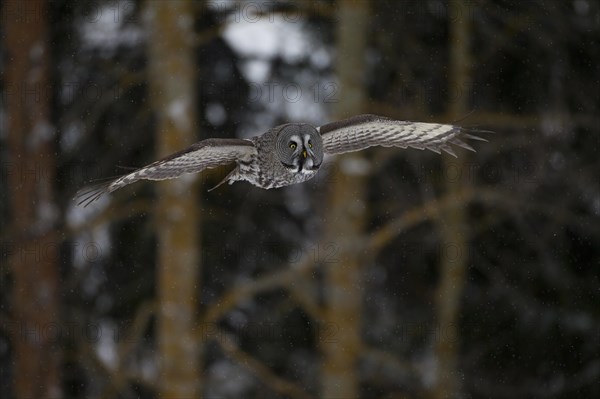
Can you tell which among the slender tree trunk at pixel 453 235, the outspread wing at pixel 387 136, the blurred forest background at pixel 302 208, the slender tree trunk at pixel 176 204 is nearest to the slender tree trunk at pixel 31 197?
the blurred forest background at pixel 302 208

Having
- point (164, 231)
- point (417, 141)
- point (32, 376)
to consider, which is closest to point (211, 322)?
point (164, 231)

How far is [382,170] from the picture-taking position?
1096 centimetres

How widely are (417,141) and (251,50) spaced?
536 cm

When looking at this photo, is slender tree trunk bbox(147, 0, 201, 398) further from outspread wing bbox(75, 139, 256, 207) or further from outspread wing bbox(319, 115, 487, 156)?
outspread wing bbox(75, 139, 256, 207)

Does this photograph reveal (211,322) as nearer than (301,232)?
Yes

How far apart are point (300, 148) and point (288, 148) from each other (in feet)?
0.20

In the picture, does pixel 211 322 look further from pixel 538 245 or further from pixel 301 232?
pixel 538 245

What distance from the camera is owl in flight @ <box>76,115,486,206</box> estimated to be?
4469 mm

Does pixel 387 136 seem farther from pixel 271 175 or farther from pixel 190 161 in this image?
pixel 190 161

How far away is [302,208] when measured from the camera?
38.0ft

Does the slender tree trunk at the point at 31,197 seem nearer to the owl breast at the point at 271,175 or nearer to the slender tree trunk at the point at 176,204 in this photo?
the slender tree trunk at the point at 176,204

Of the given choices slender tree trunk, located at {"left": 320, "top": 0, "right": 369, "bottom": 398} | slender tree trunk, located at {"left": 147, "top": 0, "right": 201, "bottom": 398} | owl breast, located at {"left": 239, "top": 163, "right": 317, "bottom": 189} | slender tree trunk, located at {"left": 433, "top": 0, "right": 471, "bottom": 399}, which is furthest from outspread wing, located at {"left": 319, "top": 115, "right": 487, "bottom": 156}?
slender tree trunk, located at {"left": 433, "top": 0, "right": 471, "bottom": 399}

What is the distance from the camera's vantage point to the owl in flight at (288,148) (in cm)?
447

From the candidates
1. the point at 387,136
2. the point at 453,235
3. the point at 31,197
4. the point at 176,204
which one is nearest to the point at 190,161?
the point at 387,136
